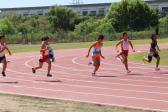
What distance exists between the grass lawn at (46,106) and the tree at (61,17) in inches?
3274

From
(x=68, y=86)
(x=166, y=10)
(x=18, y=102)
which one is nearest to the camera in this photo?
(x=18, y=102)

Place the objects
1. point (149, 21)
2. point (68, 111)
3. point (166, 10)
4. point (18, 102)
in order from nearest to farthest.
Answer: point (68, 111), point (18, 102), point (149, 21), point (166, 10)

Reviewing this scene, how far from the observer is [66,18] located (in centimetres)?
9450

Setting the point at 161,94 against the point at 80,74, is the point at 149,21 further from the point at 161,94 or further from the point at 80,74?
the point at 161,94

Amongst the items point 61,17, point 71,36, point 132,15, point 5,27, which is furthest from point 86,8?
point 71,36

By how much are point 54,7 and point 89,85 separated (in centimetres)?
8202

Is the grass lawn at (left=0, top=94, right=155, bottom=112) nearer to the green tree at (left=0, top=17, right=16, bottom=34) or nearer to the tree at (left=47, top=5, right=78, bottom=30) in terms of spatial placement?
the green tree at (left=0, top=17, right=16, bottom=34)

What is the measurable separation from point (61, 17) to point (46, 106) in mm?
85275

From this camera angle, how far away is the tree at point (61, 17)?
9384cm

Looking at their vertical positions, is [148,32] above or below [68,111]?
below

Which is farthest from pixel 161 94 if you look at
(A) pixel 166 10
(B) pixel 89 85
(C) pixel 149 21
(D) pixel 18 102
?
(A) pixel 166 10

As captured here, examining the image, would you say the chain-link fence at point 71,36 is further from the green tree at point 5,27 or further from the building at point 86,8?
the building at point 86,8

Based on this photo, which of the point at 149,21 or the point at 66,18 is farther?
the point at 66,18

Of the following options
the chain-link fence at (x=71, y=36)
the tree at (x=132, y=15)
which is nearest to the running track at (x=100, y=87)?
the chain-link fence at (x=71, y=36)
